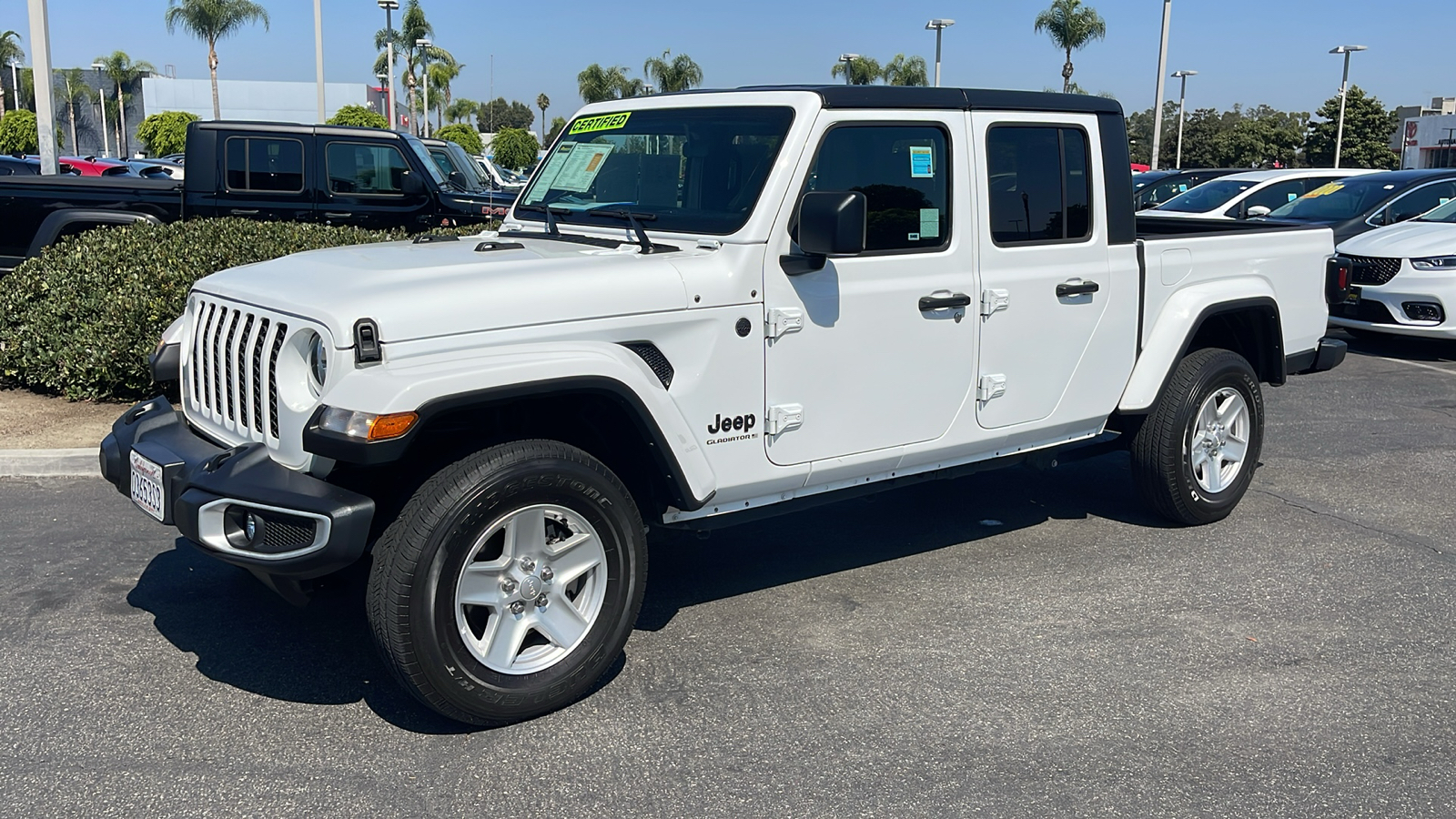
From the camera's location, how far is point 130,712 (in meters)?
3.85

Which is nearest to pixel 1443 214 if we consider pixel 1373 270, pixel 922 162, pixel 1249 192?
pixel 1373 270

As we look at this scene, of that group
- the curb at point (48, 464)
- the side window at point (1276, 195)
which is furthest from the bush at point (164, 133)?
the curb at point (48, 464)

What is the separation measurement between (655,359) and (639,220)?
79cm

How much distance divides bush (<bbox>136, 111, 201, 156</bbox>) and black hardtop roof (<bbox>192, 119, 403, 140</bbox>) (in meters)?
45.7

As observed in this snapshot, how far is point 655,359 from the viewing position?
13.1 ft

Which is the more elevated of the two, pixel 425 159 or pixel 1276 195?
pixel 425 159

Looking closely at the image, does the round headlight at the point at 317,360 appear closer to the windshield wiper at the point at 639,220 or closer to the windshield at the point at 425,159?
the windshield wiper at the point at 639,220

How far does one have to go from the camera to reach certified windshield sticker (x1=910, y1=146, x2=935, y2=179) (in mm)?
4656

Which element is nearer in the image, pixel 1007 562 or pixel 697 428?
pixel 697 428

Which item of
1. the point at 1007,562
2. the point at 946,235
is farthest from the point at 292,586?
the point at 1007,562

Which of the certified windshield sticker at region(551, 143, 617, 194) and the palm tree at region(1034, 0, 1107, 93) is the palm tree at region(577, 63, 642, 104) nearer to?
the palm tree at region(1034, 0, 1107, 93)

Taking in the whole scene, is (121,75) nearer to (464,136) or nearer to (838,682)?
(464,136)

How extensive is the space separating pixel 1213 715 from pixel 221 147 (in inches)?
402

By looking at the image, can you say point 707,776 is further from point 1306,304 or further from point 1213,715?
point 1306,304
